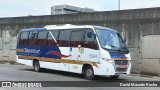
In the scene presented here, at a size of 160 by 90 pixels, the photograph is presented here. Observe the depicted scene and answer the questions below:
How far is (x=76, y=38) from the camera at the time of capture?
63.5 feet

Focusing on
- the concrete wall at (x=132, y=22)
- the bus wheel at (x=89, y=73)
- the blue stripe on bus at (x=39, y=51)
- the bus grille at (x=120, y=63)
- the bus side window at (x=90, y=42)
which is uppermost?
the concrete wall at (x=132, y=22)

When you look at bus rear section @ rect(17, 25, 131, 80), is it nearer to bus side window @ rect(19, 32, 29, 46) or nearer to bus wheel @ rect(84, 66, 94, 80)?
bus wheel @ rect(84, 66, 94, 80)

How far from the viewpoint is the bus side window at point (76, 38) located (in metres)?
19.0

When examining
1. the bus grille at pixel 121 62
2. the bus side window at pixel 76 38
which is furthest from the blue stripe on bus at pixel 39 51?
the bus grille at pixel 121 62

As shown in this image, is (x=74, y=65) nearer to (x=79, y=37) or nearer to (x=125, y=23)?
(x=79, y=37)

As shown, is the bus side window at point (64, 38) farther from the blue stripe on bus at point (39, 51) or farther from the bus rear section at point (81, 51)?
the blue stripe on bus at point (39, 51)

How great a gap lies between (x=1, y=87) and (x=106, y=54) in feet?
17.9

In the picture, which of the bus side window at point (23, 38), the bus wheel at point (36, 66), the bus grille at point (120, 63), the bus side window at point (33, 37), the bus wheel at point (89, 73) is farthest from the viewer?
the bus side window at point (23, 38)

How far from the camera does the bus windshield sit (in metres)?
18.0

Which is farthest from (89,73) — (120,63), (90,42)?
(120,63)

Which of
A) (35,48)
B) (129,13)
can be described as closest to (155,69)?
(129,13)

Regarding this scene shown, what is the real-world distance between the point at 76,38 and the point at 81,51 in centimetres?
86

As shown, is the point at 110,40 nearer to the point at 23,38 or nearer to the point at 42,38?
the point at 42,38

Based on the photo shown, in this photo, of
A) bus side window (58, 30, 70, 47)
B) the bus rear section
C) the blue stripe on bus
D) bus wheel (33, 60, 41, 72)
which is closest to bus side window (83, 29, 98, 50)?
the bus rear section
